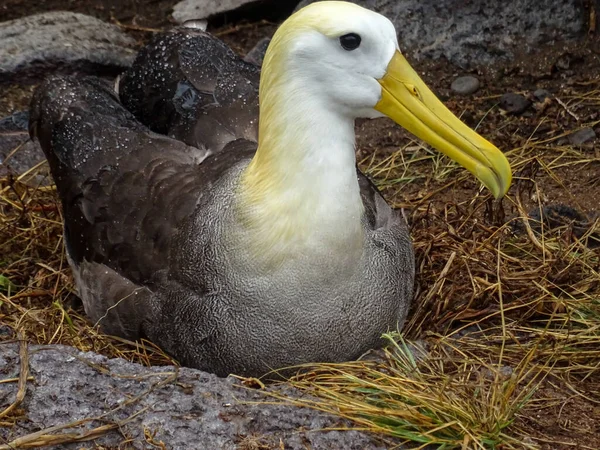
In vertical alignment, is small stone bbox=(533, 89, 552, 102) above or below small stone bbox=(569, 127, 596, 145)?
above

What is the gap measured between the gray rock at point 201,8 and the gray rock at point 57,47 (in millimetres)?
647

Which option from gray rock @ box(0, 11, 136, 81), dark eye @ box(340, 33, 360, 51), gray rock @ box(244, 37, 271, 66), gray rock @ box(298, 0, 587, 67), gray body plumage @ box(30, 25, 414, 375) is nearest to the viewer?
dark eye @ box(340, 33, 360, 51)

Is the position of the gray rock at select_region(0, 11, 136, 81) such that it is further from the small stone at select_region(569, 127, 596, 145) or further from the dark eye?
the dark eye

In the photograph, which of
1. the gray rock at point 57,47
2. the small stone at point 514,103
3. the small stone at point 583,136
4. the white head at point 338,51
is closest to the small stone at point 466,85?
the small stone at point 514,103

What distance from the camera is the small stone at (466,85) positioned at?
733 centimetres

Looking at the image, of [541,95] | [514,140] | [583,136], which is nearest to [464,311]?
[514,140]

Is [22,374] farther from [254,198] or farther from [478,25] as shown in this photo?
[478,25]

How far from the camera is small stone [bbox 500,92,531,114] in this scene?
23.2 ft

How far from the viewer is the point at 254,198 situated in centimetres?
450

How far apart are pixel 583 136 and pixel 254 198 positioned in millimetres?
3022

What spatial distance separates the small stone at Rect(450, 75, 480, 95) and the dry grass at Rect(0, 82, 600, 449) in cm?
28

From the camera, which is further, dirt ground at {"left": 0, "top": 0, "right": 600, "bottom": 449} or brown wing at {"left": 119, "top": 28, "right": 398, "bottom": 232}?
dirt ground at {"left": 0, "top": 0, "right": 600, "bottom": 449}

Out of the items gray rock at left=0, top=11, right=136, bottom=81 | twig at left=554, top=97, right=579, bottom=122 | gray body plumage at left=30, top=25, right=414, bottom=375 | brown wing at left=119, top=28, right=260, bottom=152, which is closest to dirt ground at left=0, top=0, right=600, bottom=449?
twig at left=554, top=97, right=579, bottom=122

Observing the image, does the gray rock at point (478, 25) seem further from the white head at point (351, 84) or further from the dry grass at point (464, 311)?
the white head at point (351, 84)
